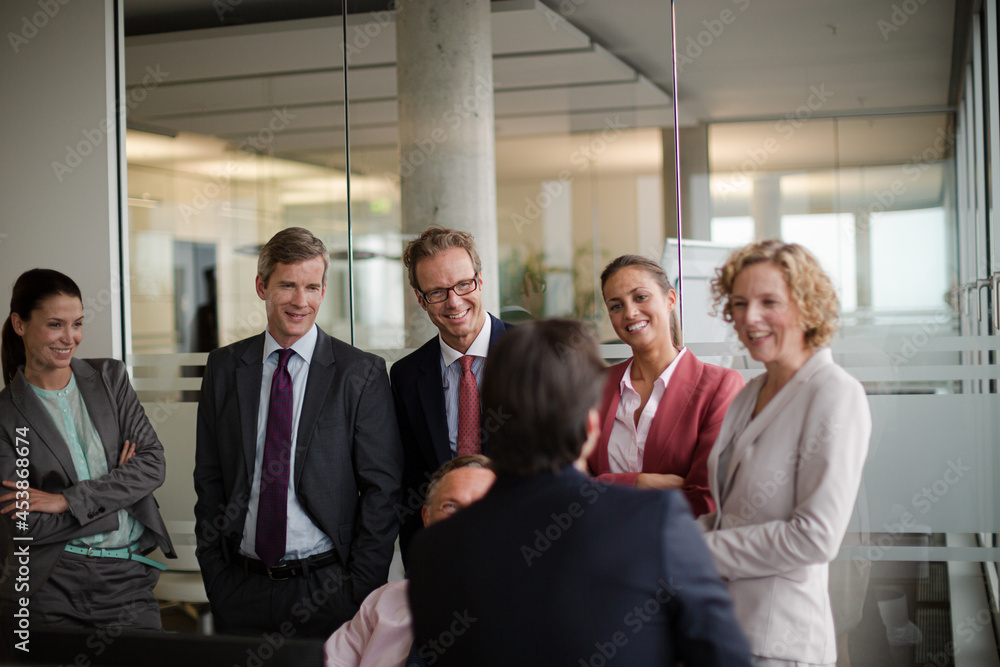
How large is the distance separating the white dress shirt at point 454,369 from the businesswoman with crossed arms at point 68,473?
4.10 ft

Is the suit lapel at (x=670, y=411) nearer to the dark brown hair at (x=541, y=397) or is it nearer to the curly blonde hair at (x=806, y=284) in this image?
the curly blonde hair at (x=806, y=284)

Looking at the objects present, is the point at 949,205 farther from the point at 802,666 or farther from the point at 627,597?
the point at 627,597

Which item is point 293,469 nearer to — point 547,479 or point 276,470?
point 276,470

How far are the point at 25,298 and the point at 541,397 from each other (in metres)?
2.61

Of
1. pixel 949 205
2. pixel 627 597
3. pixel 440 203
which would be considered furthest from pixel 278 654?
pixel 949 205

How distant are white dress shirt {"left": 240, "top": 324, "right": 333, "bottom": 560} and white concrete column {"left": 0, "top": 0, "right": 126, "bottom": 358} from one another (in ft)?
7.14

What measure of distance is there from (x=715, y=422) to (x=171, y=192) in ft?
15.0

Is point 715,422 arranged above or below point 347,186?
below

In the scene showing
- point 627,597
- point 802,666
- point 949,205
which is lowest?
point 802,666

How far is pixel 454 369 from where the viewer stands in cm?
282

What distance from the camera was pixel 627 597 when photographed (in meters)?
1.19
